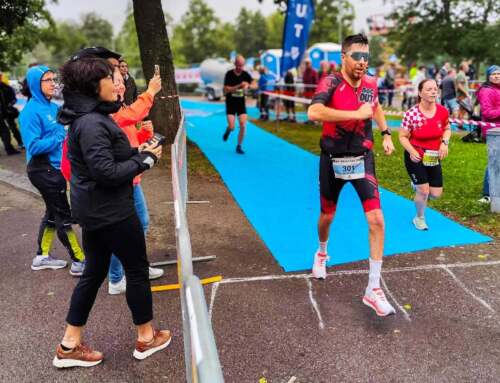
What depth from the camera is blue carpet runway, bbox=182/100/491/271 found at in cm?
498

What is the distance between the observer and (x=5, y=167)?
10.1 metres

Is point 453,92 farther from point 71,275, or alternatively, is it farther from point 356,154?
point 71,275

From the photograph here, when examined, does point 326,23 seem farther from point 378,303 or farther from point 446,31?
point 378,303

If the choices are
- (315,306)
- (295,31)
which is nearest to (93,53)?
(315,306)

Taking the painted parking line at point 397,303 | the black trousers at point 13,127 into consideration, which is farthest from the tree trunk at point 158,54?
the painted parking line at point 397,303

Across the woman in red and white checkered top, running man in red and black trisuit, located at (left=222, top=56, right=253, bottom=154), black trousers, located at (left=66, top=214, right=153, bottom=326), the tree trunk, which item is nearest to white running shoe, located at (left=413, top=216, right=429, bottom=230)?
the woman in red and white checkered top

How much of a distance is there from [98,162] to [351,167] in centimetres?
197

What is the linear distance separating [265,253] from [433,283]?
166 centimetres

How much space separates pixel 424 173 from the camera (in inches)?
210

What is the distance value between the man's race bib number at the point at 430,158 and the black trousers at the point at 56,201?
3.77m

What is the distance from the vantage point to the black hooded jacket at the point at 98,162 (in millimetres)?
2635

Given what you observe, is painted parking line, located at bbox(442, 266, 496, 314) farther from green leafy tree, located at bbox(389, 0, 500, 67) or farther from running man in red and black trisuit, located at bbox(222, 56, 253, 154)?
green leafy tree, located at bbox(389, 0, 500, 67)

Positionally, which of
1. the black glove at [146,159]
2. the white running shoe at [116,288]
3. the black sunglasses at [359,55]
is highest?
the black sunglasses at [359,55]

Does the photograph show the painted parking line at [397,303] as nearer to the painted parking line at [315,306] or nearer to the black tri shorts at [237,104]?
the painted parking line at [315,306]
